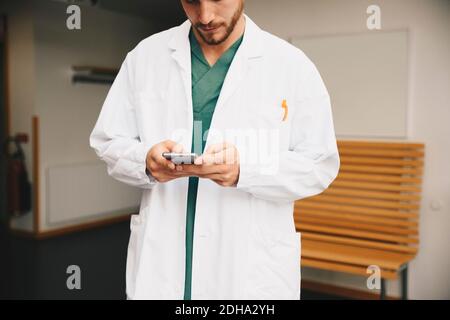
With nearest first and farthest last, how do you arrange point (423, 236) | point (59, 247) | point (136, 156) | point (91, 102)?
point (136, 156) → point (423, 236) → point (59, 247) → point (91, 102)

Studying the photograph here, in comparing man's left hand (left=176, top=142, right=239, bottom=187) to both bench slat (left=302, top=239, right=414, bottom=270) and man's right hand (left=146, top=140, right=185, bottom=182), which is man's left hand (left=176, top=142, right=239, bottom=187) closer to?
man's right hand (left=146, top=140, right=185, bottom=182)

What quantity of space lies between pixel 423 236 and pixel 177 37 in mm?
2076

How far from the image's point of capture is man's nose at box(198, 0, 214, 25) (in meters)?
0.95

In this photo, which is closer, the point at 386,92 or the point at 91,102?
the point at 386,92

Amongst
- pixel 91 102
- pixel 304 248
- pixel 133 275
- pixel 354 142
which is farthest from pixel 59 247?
pixel 133 275

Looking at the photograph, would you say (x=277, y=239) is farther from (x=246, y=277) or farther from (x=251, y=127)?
(x=251, y=127)

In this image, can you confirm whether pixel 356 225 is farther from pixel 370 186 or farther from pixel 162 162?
pixel 162 162

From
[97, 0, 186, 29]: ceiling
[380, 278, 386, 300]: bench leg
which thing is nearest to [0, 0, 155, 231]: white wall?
[97, 0, 186, 29]: ceiling

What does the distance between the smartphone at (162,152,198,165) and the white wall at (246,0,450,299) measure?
208 centimetres

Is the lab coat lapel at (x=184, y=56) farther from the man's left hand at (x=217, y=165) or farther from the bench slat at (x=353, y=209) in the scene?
the bench slat at (x=353, y=209)

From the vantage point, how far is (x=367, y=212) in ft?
8.95

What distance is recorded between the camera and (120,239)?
450 cm

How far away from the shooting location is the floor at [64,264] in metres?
3.00

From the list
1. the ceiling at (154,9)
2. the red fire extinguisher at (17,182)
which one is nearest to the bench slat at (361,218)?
the ceiling at (154,9)
